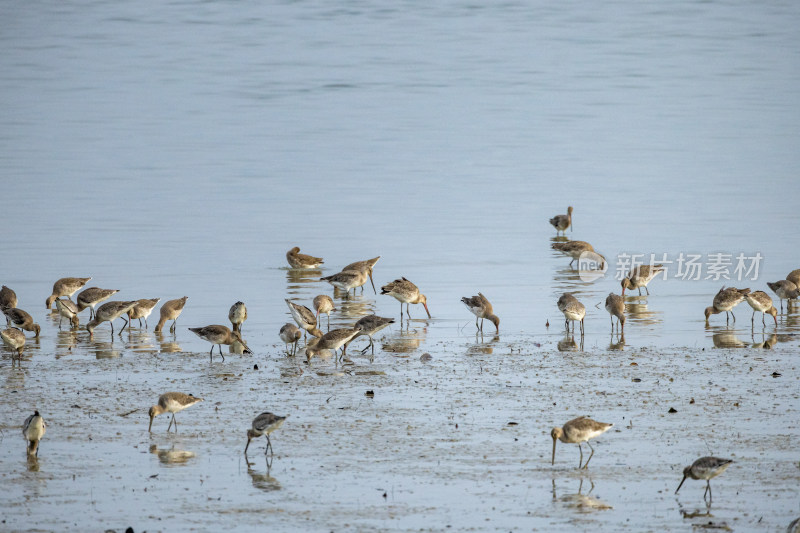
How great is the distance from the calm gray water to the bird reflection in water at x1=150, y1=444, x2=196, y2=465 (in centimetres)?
174

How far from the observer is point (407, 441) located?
34.6 feet

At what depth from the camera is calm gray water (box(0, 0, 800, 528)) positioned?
64.1ft

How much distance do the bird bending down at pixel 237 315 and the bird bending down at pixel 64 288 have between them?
12.1 feet

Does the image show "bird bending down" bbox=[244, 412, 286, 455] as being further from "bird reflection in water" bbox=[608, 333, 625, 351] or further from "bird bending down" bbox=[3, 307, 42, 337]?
"bird bending down" bbox=[3, 307, 42, 337]

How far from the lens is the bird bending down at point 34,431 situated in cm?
989

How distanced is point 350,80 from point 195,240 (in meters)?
33.8

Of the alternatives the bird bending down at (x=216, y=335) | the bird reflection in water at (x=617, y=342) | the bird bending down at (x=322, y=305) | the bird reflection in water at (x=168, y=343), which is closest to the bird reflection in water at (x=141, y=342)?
the bird reflection in water at (x=168, y=343)

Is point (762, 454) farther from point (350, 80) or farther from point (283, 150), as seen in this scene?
point (350, 80)

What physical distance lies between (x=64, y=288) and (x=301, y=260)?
4.68m

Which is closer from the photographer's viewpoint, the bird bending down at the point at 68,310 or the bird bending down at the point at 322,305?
the bird bending down at the point at 68,310

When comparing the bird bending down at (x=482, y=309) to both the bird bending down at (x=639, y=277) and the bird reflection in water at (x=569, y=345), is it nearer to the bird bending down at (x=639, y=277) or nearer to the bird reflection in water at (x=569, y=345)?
the bird reflection in water at (x=569, y=345)

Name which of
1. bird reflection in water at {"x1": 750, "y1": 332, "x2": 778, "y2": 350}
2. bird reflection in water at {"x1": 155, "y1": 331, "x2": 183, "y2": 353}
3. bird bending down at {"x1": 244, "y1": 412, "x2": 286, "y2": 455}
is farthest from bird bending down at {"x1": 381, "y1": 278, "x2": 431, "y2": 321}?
bird bending down at {"x1": 244, "y1": 412, "x2": 286, "y2": 455}

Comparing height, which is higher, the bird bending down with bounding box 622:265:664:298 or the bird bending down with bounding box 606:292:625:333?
the bird bending down with bounding box 622:265:664:298

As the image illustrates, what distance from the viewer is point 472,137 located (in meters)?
41.4
